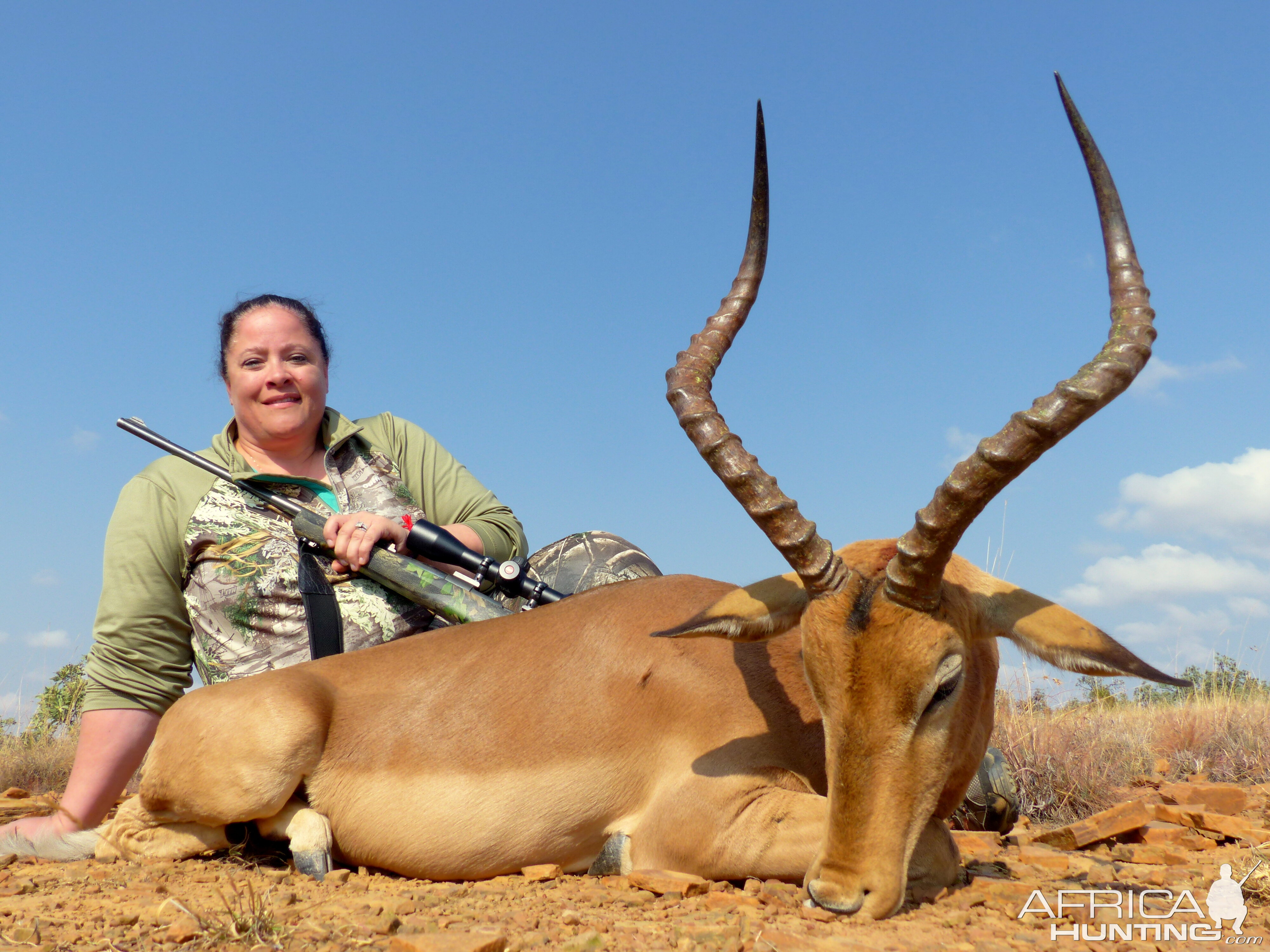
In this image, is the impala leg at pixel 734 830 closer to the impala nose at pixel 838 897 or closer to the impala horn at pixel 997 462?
the impala nose at pixel 838 897

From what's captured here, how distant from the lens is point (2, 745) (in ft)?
37.6

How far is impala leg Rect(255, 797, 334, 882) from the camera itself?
16.2 feet

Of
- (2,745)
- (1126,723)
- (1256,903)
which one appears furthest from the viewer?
(2,745)

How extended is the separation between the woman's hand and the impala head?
8.95ft

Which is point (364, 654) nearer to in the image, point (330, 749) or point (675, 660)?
point (330, 749)

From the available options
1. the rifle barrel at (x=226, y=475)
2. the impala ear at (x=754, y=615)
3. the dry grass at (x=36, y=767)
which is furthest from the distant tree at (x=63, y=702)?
the impala ear at (x=754, y=615)

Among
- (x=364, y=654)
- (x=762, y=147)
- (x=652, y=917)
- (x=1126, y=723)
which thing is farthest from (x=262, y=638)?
(x=1126, y=723)

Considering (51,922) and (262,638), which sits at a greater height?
(262,638)

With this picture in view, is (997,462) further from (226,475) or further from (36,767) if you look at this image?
(36,767)

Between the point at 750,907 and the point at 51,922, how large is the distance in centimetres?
266

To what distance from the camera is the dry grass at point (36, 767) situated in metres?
9.43

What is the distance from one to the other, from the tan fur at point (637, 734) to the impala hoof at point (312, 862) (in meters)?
0.08

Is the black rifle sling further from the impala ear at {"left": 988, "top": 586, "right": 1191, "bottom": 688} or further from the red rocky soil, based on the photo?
the impala ear at {"left": 988, "top": 586, "right": 1191, "bottom": 688}

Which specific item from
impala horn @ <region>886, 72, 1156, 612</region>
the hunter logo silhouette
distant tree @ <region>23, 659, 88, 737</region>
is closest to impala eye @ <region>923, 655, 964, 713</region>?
impala horn @ <region>886, 72, 1156, 612</region>
